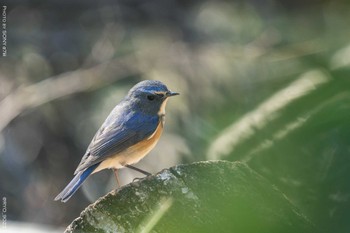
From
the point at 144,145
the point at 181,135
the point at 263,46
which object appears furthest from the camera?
the point at 263,46

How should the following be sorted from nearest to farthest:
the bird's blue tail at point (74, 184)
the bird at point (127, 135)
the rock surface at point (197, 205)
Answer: the rock surface at point (197, 205) → the bird's blue tail at point (74, 184) → the bird at point (127, 135)

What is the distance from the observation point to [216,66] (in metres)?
6.57

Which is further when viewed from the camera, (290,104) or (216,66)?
(216,66)

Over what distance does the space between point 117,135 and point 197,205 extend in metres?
2.49

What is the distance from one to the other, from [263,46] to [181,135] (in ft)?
3.53

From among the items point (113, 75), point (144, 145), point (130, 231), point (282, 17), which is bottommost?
point (130, 231)

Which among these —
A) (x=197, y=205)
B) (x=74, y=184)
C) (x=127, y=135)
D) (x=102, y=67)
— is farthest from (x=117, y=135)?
(x=102, y=67)

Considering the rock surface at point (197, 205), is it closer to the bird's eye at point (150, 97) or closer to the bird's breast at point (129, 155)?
the bird's breast at point (129, 155)

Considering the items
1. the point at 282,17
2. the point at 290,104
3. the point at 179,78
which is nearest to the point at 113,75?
the point at 179,78

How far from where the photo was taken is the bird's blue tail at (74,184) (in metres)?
3.13

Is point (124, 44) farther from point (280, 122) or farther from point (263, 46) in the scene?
point (280, 122)

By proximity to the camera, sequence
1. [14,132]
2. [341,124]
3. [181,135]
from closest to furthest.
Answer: [341,124] → [181,135] → [14,132]

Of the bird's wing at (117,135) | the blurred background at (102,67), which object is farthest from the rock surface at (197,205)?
the blurred background at (102,67)

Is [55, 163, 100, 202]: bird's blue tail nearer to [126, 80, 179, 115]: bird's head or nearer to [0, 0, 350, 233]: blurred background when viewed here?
[126, 80, 179, 115]: bird's head
